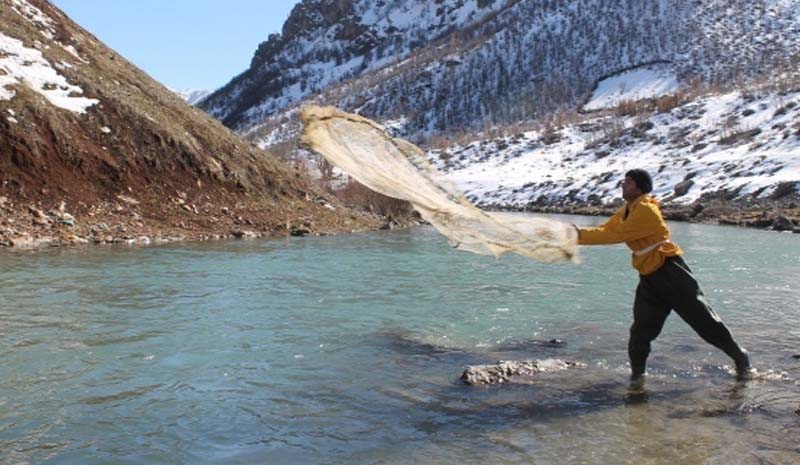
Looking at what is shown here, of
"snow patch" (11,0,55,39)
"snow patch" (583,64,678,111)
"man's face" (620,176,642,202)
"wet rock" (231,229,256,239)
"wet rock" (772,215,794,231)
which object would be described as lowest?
"wet rock" (231,229,256,239)

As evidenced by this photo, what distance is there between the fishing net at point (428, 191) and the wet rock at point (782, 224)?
86.9 feet

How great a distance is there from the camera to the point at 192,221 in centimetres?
2220

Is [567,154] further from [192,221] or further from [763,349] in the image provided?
[763,349]

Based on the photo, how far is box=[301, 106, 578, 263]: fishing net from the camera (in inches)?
245

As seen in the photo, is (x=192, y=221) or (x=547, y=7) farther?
(x=547, y=7)

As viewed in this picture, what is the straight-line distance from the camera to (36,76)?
22859 mm

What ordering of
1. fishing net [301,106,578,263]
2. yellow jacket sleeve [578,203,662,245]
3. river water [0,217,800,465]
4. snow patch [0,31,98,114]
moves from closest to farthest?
river water [0,217,800,465], fishing net [301,106,578,263], yellow jacket sleeve [578,203,662,245], snow patch [0,31,98,114]

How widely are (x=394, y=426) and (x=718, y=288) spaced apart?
32.6 feet

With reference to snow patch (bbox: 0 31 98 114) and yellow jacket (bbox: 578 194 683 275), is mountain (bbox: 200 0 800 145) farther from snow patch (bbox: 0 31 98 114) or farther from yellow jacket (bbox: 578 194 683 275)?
yellow jacket (bbox: 578 194 683 275)

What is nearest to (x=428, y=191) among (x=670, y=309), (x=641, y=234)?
(x=641, y=234)

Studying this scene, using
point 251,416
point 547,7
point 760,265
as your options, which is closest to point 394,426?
point 251,416

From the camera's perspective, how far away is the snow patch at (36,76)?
22141mm

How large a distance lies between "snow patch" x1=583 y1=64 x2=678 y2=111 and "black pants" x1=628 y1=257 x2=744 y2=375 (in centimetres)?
10037

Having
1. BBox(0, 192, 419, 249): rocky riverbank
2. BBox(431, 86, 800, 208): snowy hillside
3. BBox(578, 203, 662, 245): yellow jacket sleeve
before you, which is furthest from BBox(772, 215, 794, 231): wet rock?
BBox(578, 203, 662, 245): yellow jacket sleeve
